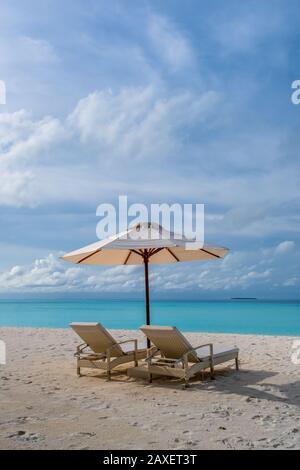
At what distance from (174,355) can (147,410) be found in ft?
4.62

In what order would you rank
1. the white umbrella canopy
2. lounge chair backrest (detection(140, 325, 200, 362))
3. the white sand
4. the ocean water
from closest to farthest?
the white sand, lounge chair backrest (detection(140, 325, 200, 362)), the white umbrella canopy, the ocean water

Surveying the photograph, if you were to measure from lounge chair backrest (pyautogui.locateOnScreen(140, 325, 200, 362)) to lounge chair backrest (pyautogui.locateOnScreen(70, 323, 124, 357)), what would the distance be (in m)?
0.72

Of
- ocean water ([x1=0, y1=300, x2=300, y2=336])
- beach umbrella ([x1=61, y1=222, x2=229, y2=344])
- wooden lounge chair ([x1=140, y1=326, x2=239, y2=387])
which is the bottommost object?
ocean water ([x1=0, y1=300, x2=300, y2=336])

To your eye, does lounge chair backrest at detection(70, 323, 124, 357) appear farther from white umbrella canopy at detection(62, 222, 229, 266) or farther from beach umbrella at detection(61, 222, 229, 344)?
white umbrella canopy at detection(62, 222, 229, 266)

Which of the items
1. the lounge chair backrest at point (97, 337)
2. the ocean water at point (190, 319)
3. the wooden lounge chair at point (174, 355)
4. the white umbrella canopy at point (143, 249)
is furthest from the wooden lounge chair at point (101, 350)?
the ocean water at point (190, 319)

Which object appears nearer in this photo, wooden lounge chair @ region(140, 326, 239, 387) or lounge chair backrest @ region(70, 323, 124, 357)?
wooden lounge chair @ region(140, 326, 239, 387)

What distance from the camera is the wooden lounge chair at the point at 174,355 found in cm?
604

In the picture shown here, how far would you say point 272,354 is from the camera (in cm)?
896

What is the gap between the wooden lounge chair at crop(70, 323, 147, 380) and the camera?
262 inches

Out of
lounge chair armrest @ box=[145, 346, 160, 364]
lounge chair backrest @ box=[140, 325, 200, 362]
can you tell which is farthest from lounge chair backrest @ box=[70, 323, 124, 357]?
lounge chair backrest @ box=[140, 325, 200, 362]

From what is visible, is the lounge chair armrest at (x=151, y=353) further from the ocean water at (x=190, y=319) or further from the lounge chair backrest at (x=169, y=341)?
the ocean water at (x=190, y=319)

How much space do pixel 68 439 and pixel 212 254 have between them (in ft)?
15.3
